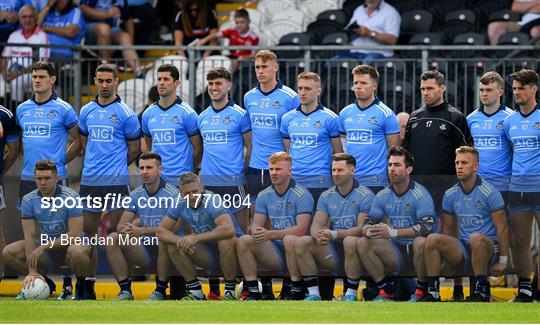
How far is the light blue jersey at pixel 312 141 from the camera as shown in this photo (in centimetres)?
1638

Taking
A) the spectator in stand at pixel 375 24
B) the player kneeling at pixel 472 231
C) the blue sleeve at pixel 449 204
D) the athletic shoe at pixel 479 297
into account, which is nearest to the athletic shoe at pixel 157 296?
the player kneeling at pixel 472 231

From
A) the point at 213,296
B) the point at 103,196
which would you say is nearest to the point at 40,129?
the point at 103,196

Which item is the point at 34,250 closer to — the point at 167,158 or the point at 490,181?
the point at 167,158

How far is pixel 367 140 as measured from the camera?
1641cm

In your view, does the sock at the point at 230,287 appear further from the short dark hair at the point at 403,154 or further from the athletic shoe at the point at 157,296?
the short dark hair at the point at 403,154

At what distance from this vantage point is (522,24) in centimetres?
2112

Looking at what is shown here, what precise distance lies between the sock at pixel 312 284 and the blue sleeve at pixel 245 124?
6.76 ft

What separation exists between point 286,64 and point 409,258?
4.81m

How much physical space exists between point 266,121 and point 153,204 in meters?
1.87

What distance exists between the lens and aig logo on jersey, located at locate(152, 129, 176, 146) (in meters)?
16.8

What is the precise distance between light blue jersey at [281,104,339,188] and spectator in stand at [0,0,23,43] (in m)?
6.68

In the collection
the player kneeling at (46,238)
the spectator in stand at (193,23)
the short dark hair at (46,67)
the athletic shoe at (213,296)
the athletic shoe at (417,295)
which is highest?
the spectator in stand at (193,23)

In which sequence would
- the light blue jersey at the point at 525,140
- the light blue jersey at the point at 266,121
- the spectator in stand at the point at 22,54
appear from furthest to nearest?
the spectator in stand at the point at 22,54 → the light blue jersey at the point at 266,121 → the light blue jersey at the point at 525,140

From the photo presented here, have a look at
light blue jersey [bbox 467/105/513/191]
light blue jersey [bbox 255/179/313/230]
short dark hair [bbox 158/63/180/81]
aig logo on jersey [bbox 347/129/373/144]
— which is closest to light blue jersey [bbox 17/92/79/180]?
short dark hair [bbox 158/63/180/81]
